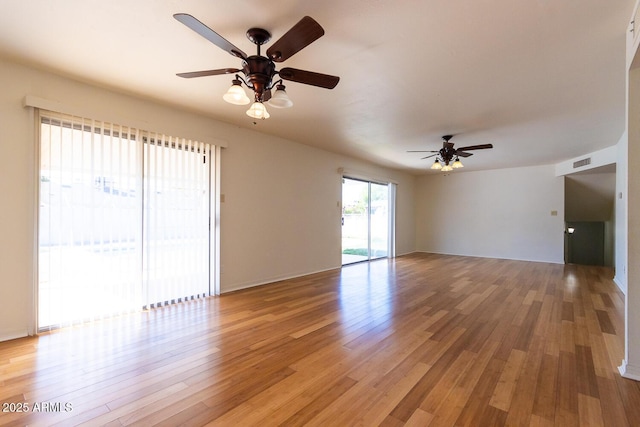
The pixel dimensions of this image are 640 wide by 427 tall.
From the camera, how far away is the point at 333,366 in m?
2.24

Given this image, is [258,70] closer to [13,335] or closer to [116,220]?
[116,220]

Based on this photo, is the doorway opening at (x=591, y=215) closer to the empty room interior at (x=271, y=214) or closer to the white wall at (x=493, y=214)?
the white wall at (x=493, y=214)

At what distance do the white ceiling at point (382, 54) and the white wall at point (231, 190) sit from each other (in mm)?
235

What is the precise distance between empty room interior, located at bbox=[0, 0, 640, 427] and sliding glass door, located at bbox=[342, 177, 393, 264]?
1.59 metres

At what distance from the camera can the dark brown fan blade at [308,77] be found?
6.77 feet

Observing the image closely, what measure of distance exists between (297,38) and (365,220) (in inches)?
239

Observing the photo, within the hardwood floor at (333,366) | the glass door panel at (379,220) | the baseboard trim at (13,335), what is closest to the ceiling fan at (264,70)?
the hardwood floor at (333,366)

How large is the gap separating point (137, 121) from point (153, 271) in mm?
1834

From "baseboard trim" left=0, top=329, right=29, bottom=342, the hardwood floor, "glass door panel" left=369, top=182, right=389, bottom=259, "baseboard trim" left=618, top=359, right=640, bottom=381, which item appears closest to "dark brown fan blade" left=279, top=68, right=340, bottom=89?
the hardwood floor

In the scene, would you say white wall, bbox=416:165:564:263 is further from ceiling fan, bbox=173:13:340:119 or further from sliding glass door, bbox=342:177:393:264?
ceiling fan, bbox=173:13:340:119

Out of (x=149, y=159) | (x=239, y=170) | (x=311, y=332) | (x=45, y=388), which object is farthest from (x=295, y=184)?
(x=45, y=388)

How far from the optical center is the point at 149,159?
356cm

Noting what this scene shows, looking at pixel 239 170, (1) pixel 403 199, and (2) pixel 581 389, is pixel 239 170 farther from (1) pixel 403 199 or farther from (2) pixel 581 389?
(1) pixel 403 199

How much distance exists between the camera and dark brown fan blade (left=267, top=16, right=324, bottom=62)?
162 centimetres
